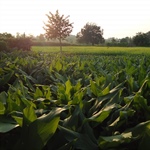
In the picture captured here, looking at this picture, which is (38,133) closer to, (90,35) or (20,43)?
(20,43)

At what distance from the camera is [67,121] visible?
1.08 meters

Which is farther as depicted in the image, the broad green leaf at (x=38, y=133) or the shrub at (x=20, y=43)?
the shrub at (x=20, y=43)

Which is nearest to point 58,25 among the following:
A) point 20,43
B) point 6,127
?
point 20,43

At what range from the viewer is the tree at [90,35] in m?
101

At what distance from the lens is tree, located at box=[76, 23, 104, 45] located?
101 m

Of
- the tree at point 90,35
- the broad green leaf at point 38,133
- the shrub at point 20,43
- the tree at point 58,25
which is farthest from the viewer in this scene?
the tree at point 90,35

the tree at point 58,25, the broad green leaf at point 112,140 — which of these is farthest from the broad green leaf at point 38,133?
the tree at point 58,25

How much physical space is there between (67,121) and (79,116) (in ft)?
0.36

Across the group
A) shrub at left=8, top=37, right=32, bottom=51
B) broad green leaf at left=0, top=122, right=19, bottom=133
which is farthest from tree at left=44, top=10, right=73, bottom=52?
broad green leaf at left=0, top=122, right=19, bottom=133

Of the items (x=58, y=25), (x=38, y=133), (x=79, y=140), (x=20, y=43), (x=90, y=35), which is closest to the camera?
(x=38, y=133)

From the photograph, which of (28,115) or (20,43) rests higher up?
(28,115)

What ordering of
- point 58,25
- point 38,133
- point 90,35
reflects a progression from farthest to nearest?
Result: point 90,35 → point 58,25 → point 38,133

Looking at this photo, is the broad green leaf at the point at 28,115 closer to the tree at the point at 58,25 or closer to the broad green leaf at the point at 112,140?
the broad green leaf at the point at 112,140

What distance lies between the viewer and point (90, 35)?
10056 centimetres
